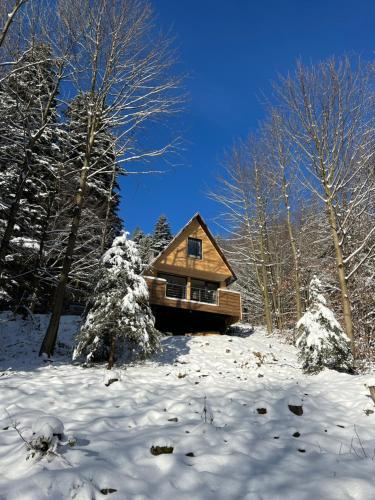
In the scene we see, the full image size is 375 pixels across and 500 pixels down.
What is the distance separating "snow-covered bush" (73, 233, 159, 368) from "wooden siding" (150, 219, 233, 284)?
324 inches

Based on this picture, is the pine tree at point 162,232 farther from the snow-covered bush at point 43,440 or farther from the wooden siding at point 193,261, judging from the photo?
the snow-covered bush at point 43,440

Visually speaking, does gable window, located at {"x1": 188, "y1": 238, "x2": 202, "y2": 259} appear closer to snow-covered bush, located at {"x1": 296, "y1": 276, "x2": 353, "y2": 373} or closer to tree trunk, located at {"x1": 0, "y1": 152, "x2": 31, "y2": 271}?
snow-covered bush, located at {"x1": 296, "y1": 276, "x2": 353, "y2": 373}

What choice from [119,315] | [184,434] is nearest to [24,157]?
[119,315]

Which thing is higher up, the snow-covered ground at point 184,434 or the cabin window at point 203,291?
the cabin window at point 203,291

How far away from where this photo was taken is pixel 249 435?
5.23 meters

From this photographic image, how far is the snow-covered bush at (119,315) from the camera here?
1080 cm

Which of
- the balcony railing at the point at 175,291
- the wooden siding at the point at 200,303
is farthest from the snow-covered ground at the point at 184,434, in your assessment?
the balcony railing at the point at 175,291

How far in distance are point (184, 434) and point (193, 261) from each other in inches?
660

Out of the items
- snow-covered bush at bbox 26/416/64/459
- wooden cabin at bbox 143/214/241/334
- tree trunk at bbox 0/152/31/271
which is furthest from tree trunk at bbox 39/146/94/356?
snow-covered bush at bbox 26/416/64/459

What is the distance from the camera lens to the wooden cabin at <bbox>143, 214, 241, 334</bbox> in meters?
19.3

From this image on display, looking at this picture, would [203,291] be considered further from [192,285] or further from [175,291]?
[175,291]

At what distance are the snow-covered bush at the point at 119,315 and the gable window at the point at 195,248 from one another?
9.67 metres

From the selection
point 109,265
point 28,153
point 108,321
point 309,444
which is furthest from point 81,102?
point 309,444

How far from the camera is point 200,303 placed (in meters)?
19.5
